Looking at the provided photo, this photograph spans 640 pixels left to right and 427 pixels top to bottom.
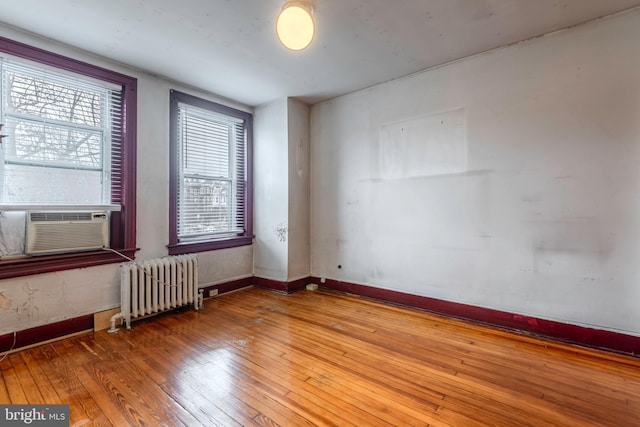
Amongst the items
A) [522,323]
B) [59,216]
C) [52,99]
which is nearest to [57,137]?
[52,99]

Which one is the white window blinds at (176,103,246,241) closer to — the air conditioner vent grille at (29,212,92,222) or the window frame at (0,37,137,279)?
the window frame at (0,37,137,279)

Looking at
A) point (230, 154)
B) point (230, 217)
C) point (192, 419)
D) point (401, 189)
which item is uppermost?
point (230, 154)

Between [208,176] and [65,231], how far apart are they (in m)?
1.74

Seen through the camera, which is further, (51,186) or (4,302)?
(51,186)

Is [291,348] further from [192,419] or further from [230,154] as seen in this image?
[230,154]

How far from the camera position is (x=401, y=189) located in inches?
147

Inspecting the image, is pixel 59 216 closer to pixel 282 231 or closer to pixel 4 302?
pixel 4 302

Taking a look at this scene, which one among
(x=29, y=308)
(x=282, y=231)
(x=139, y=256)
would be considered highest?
(x=282, y=231)

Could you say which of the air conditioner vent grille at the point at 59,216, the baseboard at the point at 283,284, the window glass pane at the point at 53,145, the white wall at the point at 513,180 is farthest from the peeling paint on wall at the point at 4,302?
the white wall at the point at 513,180

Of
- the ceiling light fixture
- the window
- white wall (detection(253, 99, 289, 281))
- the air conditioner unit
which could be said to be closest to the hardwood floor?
the air conditioner unit

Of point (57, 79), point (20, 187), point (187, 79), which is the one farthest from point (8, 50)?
point (187, 79)

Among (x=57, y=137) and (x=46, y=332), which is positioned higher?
(x=57, y=137)

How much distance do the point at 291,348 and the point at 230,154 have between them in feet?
9.83

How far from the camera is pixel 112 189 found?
3.20m
